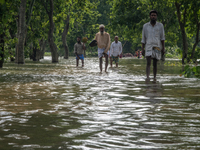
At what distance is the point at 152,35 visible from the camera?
A: 13.7 m

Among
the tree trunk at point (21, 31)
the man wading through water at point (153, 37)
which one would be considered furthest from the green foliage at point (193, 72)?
the tree trunk at point (21, 31)

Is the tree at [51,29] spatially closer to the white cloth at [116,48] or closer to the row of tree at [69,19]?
the row of tree at [69,19]

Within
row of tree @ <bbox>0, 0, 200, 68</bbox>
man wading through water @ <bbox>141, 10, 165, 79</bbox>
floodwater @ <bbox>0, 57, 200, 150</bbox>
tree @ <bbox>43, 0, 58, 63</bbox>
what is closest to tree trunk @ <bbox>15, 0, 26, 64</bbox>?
row of tree @ <bbox>0, 0, 200, 68</bbox>

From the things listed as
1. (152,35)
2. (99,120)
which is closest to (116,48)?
(152,35)

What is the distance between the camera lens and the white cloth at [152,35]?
539 inches

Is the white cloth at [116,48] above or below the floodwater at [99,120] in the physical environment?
above

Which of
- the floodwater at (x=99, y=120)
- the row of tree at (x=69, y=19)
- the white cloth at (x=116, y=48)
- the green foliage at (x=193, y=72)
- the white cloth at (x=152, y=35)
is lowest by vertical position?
Answer: the floodwater at (x=99, y=120)

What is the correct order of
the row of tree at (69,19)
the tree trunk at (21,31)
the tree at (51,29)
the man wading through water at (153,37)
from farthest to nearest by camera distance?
the tree at (51,29), the tree trunk at (21,31), the row of tree at (69,19), the man wading through water at (153,37)

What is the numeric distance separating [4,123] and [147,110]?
2.37m

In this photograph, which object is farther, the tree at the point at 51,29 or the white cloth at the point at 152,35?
the tree at the point at 51,29

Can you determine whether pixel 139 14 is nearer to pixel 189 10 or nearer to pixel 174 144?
pixel 189 10

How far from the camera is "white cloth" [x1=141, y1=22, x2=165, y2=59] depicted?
1370cm

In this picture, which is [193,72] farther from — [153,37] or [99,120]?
[99,120]

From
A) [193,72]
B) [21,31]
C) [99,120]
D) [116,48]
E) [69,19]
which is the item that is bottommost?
[99,120]
